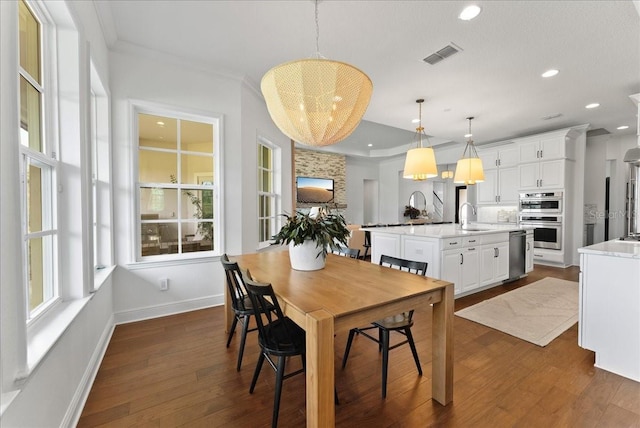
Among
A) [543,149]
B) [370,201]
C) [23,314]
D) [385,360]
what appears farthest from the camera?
[370,201]

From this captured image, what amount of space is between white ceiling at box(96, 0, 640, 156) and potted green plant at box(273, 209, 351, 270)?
1.67m

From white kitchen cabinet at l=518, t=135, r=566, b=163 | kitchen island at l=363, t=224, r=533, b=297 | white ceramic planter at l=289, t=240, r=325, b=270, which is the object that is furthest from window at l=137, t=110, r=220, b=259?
white kitchen cabinet at l=518, t=135, r=566, b=163

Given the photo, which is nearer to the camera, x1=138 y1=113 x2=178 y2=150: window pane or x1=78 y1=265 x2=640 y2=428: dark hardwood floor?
x1=78 y1=265 x2=640 y2=428: dark hardwood floor

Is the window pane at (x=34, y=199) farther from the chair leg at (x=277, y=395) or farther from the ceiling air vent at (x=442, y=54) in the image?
the ceiling air vent at (x=442, y=54)

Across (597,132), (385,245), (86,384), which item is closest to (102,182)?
(86,384)

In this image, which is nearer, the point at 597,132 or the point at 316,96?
the point at 316,96

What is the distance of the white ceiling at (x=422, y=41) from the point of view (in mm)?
2246

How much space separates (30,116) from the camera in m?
1.51

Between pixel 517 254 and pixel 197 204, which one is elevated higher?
pixel 197 204

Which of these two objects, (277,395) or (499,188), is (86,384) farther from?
(499,188)

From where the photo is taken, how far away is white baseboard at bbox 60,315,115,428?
1.55 metres

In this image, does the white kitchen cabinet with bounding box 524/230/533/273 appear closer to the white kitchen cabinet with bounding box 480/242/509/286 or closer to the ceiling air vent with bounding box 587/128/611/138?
the white kitchen cabinet with bounding box 480/242/509/286

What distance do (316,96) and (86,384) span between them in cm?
242

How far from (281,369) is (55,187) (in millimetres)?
1707
